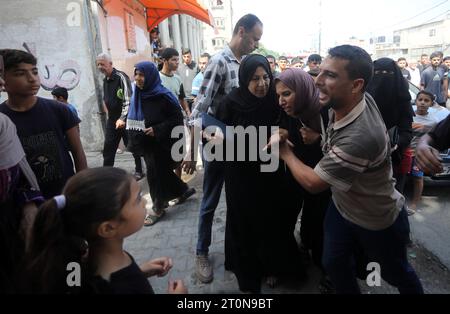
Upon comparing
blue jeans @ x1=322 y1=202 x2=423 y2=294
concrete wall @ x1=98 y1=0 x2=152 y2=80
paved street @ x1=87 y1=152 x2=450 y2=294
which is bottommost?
paved street @ x1=87 y1=152 x2=450 y2=294

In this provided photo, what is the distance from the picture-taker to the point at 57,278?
1.14 m

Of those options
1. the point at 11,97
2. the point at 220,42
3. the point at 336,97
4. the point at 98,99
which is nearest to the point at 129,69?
the point at 98,99

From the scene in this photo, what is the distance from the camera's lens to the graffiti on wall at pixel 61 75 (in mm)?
5945

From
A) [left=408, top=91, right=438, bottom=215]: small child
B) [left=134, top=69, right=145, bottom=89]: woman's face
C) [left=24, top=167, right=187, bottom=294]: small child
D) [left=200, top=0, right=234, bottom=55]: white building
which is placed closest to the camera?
[left=24, top=167, right=187, bottom=294]: small child

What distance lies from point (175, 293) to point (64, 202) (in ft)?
1.99

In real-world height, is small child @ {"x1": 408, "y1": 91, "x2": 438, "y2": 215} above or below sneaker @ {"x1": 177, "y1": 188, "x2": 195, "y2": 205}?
above

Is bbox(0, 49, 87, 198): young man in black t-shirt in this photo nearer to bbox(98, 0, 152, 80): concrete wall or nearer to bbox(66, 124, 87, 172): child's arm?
bbox(66, 124, 87, 172): child's arm

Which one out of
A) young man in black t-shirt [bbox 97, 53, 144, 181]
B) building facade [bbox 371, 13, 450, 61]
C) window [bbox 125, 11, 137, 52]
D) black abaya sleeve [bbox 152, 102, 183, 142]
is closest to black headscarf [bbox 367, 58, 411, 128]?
black abaya sleeve [bbox 152, 102, 183, 142]

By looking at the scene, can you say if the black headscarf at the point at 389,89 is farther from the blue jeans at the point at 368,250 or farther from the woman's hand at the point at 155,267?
the woman's hand at the point at 155,267

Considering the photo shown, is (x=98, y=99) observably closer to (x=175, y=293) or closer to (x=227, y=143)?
(x=227, y=143)

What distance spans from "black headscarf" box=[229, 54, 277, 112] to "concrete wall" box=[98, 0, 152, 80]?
203 inches

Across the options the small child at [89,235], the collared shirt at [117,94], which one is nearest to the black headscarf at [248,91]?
the small child at [89,235]

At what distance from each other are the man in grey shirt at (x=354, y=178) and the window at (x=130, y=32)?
738 centimetres

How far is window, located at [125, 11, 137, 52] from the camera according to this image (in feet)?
26.1
